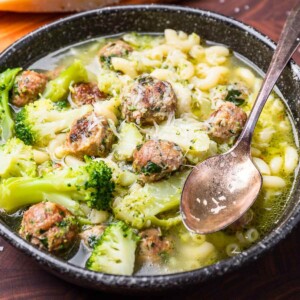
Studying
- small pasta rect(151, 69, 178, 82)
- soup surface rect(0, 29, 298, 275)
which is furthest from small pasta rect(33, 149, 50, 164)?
small pasta rect(151, 69, 178, 82)

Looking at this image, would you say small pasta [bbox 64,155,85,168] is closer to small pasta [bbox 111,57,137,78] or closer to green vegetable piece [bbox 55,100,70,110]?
green vegetable piece [bbox 55,100,70,110]

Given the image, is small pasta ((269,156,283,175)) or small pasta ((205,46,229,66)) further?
small pasta ((205,46,229,66))

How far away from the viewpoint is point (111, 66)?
12.7 feet

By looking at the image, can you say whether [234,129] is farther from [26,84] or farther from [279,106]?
[26,84]

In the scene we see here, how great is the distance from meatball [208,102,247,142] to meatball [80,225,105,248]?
3.18 ft

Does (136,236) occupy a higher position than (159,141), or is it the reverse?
(159,141)

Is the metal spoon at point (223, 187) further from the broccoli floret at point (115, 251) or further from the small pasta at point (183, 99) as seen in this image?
the small pasta at point (183, 99)

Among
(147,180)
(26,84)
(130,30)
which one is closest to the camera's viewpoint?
(147,180)

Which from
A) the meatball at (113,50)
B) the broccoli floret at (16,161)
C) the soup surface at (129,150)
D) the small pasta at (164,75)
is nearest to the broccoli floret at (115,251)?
the soup surface at (129,150)

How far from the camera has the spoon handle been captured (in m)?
3.27

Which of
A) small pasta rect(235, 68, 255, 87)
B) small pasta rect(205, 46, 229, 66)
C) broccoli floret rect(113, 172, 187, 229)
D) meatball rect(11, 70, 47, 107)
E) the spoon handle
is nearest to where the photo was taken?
broccoli floret rect(113, 172, 187, 229)

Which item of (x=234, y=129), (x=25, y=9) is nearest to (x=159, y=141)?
(x=234, y=129)

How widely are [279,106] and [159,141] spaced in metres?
1.10

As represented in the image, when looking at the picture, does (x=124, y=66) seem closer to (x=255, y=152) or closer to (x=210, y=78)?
(x=210, y=78)
